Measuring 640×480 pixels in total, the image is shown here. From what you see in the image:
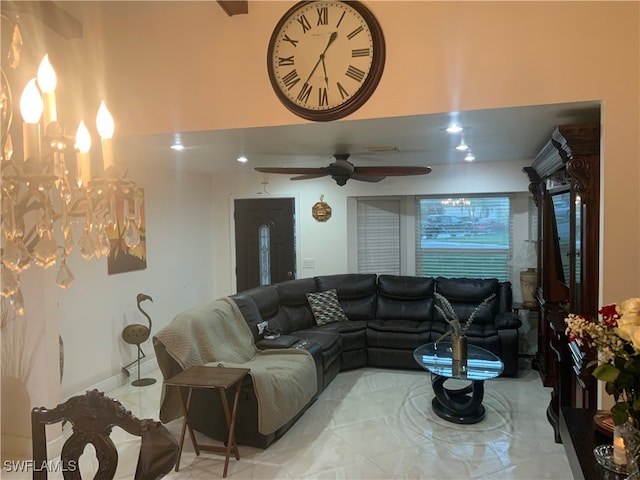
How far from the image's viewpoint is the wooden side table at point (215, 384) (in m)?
2.91

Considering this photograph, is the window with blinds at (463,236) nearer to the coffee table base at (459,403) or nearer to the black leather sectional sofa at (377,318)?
the black leather sectional sofa at (377,318)

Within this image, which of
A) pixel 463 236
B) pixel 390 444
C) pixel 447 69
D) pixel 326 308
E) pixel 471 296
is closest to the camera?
pixel 447 69

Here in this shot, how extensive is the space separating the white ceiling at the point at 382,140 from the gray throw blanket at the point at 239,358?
1.45 metres

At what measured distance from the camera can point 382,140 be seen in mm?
3611

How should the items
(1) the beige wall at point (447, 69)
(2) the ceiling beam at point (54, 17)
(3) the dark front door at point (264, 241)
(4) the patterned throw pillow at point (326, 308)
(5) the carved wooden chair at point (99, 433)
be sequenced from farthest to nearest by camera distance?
(3) the dark front door at point (264, 241), (4) the patterned throw pillow at point (326, 308), (2) the ceiling beam at point (54, 17), (1) the beige wall at point (447, 69), (5) the carved wooden chair at point (99, 433)

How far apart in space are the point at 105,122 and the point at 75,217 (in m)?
0.39

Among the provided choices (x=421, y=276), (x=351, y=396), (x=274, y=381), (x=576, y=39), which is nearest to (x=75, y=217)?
(x=274, y=381)

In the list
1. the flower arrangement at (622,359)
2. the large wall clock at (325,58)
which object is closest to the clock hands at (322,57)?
the large wall clock at (325,58)

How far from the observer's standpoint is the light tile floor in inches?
116

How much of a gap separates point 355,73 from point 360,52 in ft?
0.42

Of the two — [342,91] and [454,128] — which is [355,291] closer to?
[454,128]

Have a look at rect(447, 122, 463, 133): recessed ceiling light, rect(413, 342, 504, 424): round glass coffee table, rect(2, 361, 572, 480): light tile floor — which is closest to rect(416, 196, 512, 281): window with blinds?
rect(2, 361, 572, 480): light tile floor

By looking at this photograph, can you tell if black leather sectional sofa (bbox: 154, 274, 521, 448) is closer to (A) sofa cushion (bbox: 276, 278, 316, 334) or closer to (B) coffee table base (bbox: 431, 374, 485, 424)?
(A) sofa cushion (bbox: 276, 278, 316, 334)

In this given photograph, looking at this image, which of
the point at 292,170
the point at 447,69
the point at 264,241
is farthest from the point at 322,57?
the point at 264,241
